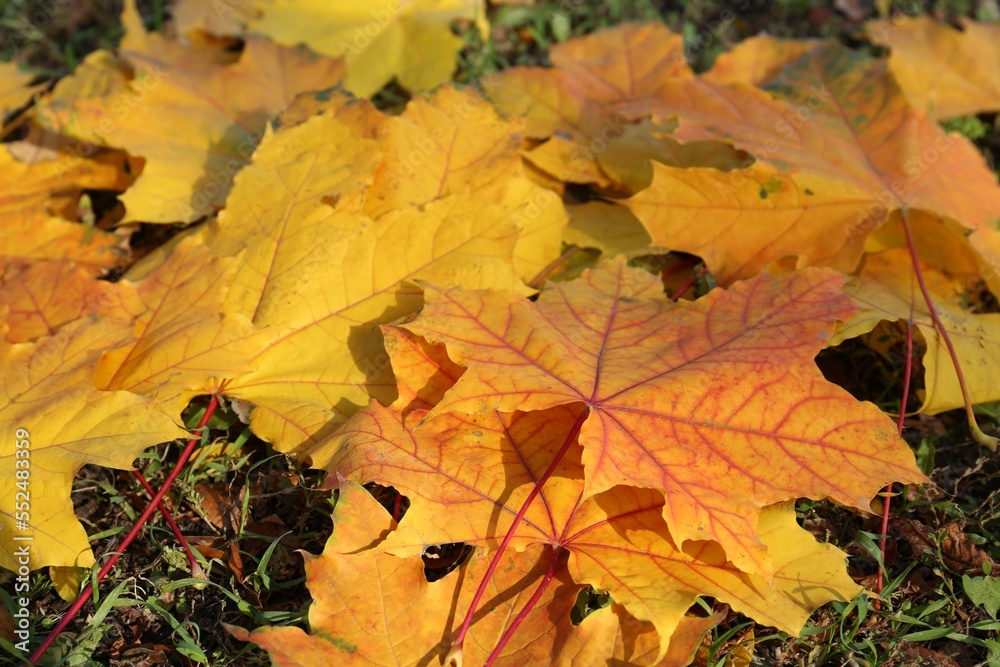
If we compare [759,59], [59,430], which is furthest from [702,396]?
[759,59]

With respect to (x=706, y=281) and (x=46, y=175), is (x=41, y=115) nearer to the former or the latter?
(x=46, y=175)

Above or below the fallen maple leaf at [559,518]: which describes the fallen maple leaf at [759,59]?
above

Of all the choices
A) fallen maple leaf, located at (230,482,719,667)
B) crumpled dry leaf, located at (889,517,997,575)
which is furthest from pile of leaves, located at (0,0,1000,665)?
crumpled dry leaf, located at (889,517,997,575)

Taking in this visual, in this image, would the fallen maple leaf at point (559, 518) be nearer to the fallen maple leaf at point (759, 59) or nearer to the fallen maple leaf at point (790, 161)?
the fallen maple leaf at point (790, 161)

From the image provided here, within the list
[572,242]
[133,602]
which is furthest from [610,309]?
[133,602]

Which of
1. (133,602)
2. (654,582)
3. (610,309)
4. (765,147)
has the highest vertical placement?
(765,147)

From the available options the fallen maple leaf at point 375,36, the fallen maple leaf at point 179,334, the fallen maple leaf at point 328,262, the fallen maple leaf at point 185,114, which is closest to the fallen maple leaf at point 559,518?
the fallen maple leaf at point 328,262
